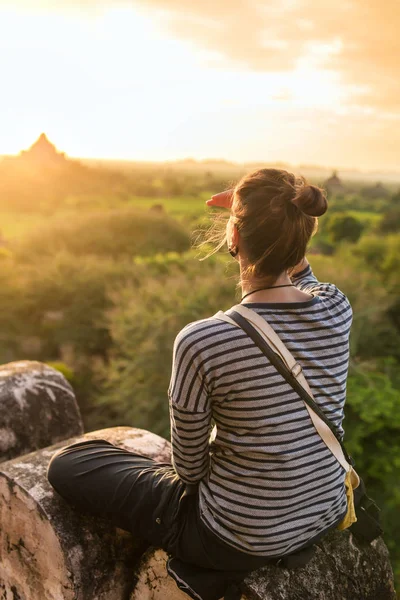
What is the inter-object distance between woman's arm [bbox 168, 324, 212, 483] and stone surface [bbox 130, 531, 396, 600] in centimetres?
56

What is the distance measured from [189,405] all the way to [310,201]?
2.61ft

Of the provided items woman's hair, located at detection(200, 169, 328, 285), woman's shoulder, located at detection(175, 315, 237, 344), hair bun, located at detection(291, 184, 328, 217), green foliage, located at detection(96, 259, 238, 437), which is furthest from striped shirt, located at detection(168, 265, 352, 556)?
green foliage, located at detection(96, 259, 238, 437)

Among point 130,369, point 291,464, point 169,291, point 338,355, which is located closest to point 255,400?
point 291,464

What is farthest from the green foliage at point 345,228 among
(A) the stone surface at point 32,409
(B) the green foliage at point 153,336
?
(A) the stone surface at point 32,409

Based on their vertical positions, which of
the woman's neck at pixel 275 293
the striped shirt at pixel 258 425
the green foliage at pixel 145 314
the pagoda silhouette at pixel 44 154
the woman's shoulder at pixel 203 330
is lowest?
the green foliage at pixel 145 314

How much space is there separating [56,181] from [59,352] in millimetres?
41668

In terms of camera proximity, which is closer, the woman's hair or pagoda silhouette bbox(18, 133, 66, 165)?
the woman's hair

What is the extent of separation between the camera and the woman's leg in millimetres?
2139

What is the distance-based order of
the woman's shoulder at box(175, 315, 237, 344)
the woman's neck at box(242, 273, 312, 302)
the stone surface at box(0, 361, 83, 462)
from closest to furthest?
the woman's shoulder at box(175, 315, 237, 344), the woman's neck at box(242, 273, 312, 302), the stone surface at box(0, 361, 83, 462)

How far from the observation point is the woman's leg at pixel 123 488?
214 cm

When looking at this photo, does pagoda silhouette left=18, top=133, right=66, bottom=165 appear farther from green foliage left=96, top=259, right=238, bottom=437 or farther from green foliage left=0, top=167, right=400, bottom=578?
green foliage left=96, top=259, right=238, bottom=437

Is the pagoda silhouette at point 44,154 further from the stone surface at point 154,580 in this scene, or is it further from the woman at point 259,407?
the woman at point 259,407

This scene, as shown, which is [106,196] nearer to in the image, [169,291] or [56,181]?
[56,181]

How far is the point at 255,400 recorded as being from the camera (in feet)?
5.78
